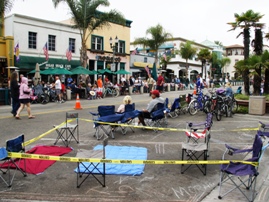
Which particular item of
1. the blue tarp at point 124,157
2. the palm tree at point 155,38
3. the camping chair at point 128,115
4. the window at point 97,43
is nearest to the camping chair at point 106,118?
the camping chair at point 128,115

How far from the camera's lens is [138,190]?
16.3 ft

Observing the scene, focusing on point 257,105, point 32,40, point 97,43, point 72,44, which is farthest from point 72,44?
point 257,105

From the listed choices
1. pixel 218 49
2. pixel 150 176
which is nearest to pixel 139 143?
pixel 150 176

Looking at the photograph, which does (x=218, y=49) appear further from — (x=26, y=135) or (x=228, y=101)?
(x=26, y=135)

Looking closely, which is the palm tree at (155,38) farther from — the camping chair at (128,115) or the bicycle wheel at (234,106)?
the camping chair at (128,115)

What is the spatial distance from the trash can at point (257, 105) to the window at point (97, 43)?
2360 centimetres

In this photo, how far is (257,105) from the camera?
13.8 m

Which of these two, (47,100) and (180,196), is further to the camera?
(47,100)

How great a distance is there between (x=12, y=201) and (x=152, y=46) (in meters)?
38.8

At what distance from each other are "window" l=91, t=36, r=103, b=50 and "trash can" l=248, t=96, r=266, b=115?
929 inches

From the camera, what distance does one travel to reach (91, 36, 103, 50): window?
3422 centimetres

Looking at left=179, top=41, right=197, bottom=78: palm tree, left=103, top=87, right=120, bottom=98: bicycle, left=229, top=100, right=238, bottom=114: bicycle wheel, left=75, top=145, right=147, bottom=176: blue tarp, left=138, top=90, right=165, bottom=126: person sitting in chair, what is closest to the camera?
left=75, top=145, right=147, bottom=176: blue tarp

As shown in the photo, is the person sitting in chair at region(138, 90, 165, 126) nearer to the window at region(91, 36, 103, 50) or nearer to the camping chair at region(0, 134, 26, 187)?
the camping chair at region(0, 134, 26, 187)

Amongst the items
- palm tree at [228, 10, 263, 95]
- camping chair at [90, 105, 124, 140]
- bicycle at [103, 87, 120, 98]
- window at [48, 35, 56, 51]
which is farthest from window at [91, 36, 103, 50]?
camping chair at [90, 105, 124, 140]
